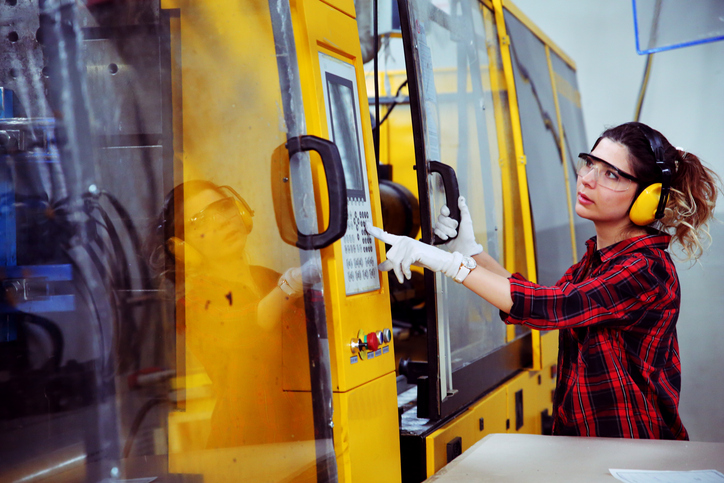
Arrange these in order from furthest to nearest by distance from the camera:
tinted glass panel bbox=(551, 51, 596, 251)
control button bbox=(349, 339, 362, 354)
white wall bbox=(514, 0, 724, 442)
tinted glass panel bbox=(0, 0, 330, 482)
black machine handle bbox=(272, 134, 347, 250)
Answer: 1. tinted glass panel bbox=(551, 51, 596, 251)
2. white wall bbox=(514, 0, 724, 442)
3. control button bbox=(349, 339, 362, 354)
4. black machine handle bbox=(272, 134, 347, 250)
5. tinted glass panel bbox=(0, 0, 330, 482)

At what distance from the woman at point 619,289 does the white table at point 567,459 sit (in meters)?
0.21

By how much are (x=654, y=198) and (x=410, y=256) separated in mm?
716

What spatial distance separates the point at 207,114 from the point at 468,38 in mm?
1583

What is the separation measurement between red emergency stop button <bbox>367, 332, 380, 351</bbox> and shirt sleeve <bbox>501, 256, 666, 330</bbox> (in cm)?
36

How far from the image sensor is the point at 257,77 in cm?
145

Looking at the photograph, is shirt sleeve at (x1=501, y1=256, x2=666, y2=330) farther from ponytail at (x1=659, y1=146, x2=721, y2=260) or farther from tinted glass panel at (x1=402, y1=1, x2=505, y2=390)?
tinted glass panel at (x1=402, y1=1, x2=505, y2=390)

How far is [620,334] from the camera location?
5.88 feet

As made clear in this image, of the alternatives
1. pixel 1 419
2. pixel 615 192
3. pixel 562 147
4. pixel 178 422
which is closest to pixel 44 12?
pixel 1 419

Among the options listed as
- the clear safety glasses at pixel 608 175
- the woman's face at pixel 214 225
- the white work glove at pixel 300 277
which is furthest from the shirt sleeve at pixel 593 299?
the woman's face at pixel 214 225

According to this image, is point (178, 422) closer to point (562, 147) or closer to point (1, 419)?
point (1, 419)

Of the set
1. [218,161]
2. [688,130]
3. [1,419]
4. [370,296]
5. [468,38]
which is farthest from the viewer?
[688,130]

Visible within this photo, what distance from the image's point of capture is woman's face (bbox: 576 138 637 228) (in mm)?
1844

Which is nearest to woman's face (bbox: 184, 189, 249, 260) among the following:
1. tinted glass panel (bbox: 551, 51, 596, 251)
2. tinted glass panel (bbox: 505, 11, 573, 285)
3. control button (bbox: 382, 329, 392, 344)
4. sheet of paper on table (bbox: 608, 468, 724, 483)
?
A: control button (bbox: 382, 329, 392, 344)

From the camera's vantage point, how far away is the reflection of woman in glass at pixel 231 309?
1.33 meters
